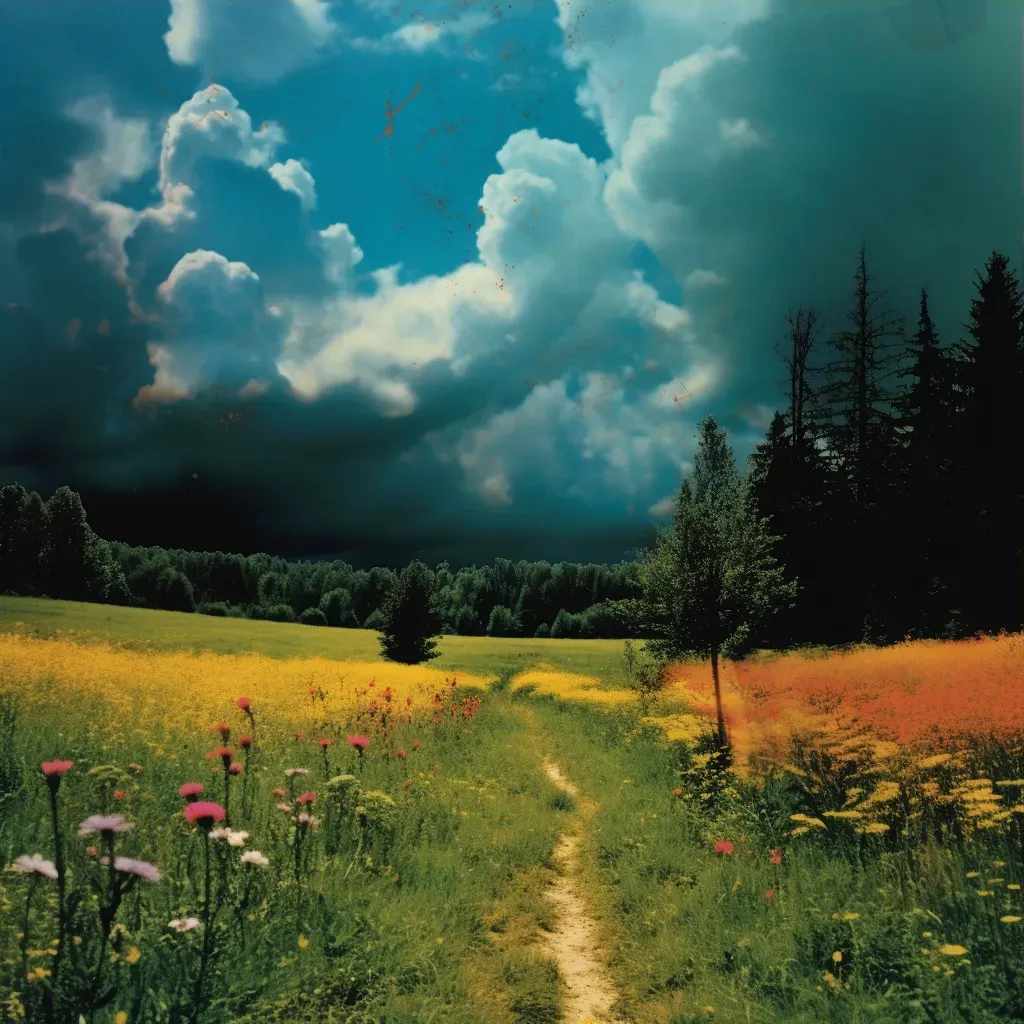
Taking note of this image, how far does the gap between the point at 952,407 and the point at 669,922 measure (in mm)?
26609

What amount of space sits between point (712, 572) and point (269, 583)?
8481 centimetres

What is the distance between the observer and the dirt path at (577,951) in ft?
15.4

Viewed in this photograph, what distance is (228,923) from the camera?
4.23 meters

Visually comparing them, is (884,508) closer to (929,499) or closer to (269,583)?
(929,499)

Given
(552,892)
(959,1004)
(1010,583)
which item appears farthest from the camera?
(1010,583)

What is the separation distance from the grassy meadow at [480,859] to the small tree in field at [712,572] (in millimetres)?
2301

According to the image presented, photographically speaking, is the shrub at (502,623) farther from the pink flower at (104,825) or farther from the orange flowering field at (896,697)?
the pink flower at (104,825)

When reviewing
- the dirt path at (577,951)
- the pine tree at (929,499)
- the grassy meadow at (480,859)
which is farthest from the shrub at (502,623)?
the dirt path at (577,951)

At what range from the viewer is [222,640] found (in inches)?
869

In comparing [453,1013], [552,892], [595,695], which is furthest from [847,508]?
[453,1013]

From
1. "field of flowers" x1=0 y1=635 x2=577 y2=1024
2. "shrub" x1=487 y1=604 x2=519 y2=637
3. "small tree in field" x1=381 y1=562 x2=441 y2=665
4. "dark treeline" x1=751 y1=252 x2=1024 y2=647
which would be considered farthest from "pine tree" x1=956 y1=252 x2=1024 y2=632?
"shrub" x1=487 y1=604 x2=519 y2=637

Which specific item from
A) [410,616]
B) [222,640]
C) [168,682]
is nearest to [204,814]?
[168,682]

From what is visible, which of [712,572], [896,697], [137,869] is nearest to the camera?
[137,869]

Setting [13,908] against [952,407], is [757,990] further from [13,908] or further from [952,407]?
[952,407]
